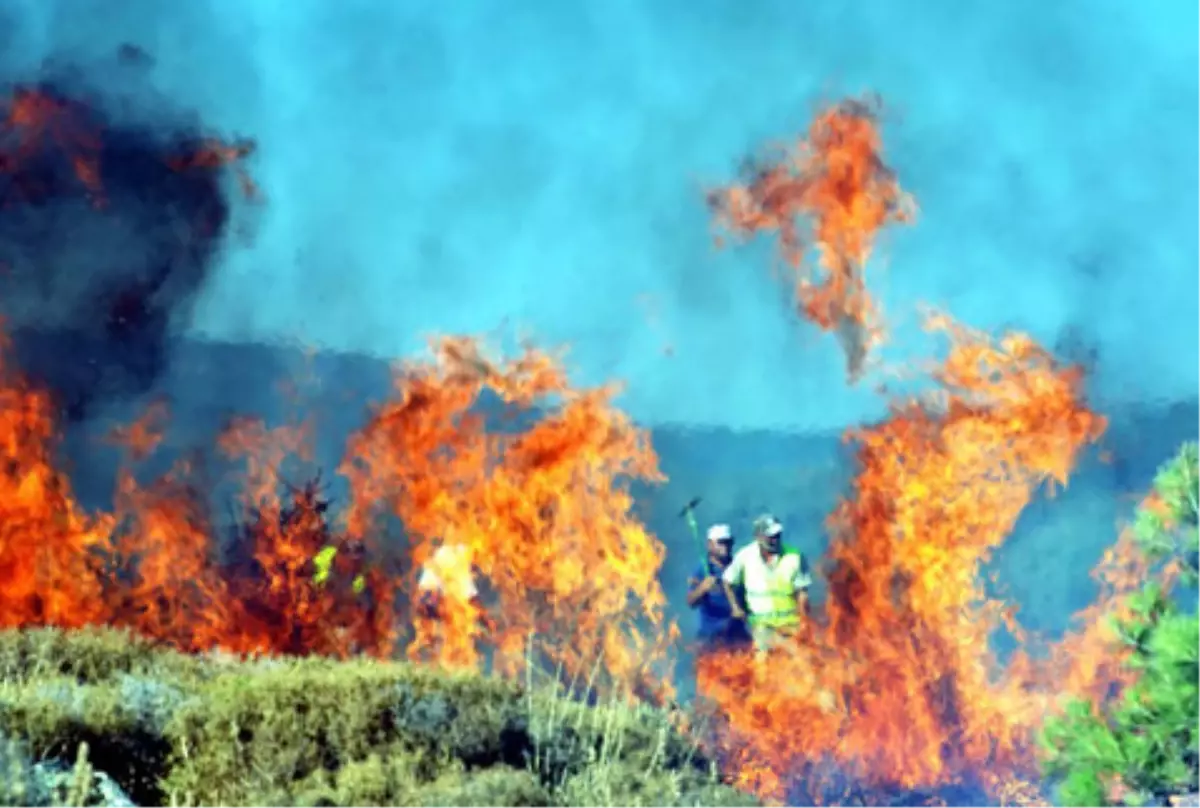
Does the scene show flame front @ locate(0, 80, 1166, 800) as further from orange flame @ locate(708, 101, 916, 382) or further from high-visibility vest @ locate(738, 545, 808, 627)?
high-visibility vest @ locate(738, 545, 808, 627)

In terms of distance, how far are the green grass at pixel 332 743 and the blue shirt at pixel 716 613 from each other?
3.99 metres

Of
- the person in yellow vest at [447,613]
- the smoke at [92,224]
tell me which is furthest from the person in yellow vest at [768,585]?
the smoke at [92,224]

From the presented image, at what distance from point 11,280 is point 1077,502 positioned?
13.9 metres

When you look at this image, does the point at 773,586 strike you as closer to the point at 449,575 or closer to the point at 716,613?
the point at 716,613

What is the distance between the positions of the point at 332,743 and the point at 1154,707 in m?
4.24

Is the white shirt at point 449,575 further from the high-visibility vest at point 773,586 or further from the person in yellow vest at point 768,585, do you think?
the high-visibility vest at point 773,586

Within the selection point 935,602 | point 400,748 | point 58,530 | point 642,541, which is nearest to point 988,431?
point 935,602

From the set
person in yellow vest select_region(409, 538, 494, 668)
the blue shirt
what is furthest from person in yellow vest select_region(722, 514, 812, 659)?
person in yellow vest select_region(409, 538, 494, 668)

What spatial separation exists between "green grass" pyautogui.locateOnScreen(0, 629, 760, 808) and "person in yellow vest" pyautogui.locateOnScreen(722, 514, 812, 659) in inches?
152

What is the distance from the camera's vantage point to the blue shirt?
11.3 m

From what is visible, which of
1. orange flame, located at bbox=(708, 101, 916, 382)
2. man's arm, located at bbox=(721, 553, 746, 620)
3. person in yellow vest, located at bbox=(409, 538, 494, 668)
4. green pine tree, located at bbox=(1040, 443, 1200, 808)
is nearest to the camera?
green pine tree, located at bbox=(1040, 443, 1200, 808)

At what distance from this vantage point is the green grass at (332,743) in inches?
212

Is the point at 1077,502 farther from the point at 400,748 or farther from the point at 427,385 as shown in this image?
the point at 400,748

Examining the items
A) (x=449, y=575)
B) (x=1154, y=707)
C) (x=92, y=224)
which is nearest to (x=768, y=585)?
(x=449, y=575)
